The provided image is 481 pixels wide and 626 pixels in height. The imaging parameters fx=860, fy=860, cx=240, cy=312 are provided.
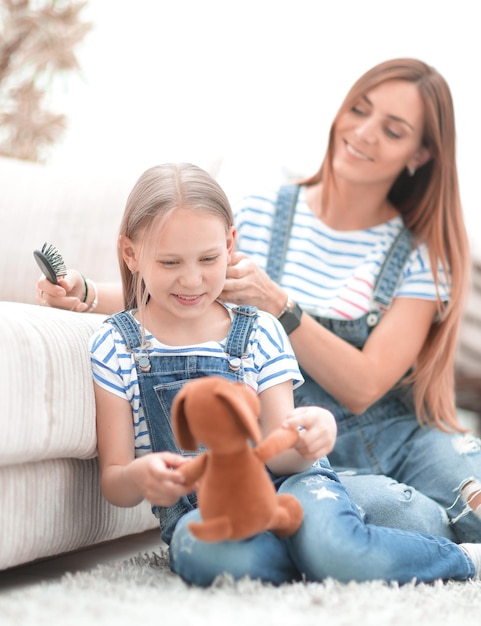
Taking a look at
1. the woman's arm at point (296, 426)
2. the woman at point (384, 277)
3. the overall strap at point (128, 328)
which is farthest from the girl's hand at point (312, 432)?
the woman at point (384, 277)

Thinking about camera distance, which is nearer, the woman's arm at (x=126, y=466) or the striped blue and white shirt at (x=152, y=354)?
the woman's arm at (x=126, y=466)

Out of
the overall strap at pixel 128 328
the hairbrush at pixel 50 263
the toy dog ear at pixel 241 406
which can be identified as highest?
the hairbrush at pixel 50 263

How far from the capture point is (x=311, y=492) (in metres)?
1.17

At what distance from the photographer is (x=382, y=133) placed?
1674 mm

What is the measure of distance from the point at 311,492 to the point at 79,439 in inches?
12.8

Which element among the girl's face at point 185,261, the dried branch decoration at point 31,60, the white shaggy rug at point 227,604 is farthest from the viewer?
the dried branch decoration at point 31,60

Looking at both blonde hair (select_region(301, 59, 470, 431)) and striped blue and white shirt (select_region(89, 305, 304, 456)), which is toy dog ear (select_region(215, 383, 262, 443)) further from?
blonde hair (select_region(301, 59, 470, 431))

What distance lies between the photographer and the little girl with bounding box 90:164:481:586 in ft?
3.61

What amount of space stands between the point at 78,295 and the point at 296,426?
20.2 inches

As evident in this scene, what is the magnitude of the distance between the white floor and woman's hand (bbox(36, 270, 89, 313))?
41 cm

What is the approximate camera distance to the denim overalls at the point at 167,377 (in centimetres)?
A: 121

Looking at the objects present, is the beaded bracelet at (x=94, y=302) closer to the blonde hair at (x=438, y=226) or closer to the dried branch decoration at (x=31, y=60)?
the blonde hair at (x=438, y=226)

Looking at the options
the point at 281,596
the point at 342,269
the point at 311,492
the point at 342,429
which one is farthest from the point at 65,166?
the point at 281,596

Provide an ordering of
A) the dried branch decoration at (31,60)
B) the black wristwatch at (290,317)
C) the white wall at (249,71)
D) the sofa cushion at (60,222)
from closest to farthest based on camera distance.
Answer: the black wristwatch at (290,317), the sofa cushion at (60,222), the white wall at (249,71), the dried branch decoration at (31,60)
